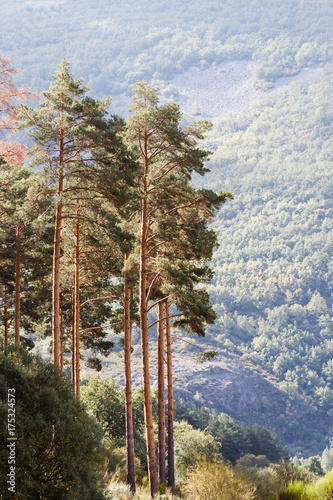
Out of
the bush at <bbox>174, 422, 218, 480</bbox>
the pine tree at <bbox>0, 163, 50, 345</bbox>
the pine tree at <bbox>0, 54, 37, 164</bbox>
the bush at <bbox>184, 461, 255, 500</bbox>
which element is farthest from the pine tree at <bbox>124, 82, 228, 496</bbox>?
the bush at <bbox>174, 422, 218, 480</bbox>

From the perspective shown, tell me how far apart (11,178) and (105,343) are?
26.9 feet

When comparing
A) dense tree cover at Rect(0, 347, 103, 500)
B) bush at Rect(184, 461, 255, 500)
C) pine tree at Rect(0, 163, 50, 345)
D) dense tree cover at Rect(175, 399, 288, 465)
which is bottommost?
dense tree cover at Rect(175, 399, 288, 465)

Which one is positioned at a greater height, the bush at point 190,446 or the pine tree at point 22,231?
the pine tree at point 22,231

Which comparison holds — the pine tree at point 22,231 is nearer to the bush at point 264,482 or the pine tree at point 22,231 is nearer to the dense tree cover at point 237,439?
the bush at point 264,482

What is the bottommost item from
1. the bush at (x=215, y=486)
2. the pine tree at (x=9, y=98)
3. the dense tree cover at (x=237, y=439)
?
the dense tree cover at (x=237, y=439)

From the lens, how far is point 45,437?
6.58 m

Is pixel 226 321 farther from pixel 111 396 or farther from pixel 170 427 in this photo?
pixel 170 427

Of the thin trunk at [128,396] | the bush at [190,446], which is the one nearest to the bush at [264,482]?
the thin trunk at [128,396]

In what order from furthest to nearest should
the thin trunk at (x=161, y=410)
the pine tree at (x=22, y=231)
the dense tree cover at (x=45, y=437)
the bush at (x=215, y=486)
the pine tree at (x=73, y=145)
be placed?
the thin trunk at (x=161, y=410), the pine tree at (x=22, y=231), the pine tree at (x=73, y=145), the bush at (x=215, y=486), the dense tree cover at (x=45, y=437)

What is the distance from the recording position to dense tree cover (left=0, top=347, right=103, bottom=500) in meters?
6.22

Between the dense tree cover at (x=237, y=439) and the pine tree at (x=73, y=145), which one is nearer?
the pine tree at (x=73, y=145)

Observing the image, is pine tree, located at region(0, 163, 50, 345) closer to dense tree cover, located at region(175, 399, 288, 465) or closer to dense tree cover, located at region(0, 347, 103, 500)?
dense tree cover, located at region(0, 347, 103, 500)

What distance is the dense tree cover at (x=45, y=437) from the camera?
6223mm

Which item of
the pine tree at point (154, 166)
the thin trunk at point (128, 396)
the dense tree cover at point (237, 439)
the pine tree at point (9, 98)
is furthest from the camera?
the dense tree cover at point (237, 439)
